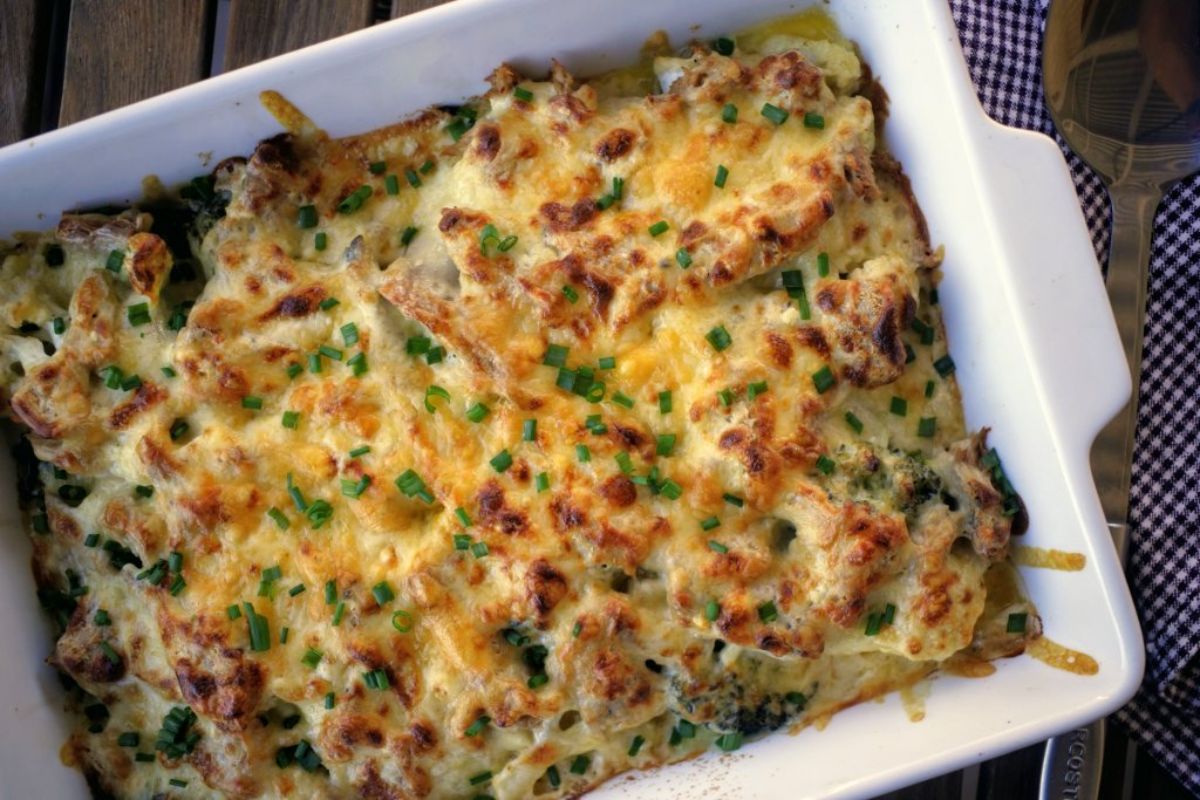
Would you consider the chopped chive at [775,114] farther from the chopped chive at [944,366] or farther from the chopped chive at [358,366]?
the chopped chive at [358,366]

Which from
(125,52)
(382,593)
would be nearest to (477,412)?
(382,593)

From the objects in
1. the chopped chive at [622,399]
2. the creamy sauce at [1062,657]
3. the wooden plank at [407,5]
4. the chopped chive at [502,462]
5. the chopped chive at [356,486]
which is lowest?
the chopped chive at [356,486]

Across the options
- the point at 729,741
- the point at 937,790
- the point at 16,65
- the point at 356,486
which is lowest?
the point at 937,790

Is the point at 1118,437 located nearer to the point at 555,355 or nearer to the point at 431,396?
the point at 555,355

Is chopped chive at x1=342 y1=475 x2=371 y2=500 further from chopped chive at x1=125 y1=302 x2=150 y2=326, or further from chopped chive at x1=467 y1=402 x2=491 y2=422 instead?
chopped chive at x1=125 y1=302 x2=150 y2=326

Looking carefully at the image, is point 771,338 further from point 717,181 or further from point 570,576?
point 570,576

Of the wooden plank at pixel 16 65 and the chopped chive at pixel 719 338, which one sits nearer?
the chopped chive at pixel 719 338

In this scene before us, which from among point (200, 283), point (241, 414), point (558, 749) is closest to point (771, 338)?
point (558, 749)

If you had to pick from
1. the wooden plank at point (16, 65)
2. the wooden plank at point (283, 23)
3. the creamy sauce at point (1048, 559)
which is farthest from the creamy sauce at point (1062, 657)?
the wooden plank at point (16, 65)
